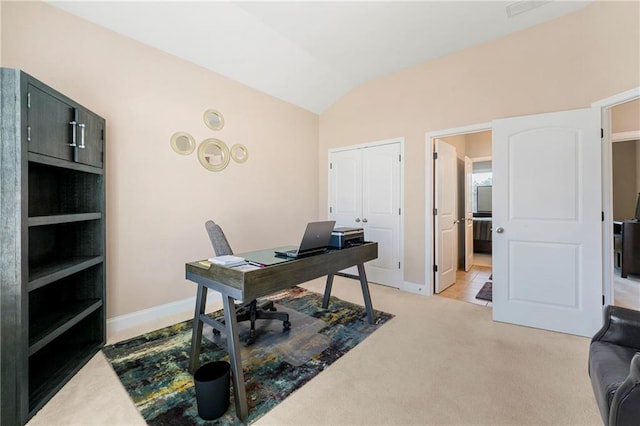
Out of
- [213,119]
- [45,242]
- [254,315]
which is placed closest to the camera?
[45,242]

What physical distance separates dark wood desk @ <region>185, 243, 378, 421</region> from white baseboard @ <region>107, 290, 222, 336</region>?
3.76 feet

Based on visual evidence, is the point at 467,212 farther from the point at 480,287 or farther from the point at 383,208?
the point at 383,208

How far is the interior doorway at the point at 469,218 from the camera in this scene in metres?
3.58

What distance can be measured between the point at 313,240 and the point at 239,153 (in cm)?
199

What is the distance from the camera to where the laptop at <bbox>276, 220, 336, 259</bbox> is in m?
1.97

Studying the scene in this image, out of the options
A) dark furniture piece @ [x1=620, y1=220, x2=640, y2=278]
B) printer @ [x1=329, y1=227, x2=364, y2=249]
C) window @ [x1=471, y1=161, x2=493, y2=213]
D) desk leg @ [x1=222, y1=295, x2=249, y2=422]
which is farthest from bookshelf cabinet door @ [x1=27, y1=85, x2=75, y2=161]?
window @ [x1=471, y1=161, x2=493, y2=213]

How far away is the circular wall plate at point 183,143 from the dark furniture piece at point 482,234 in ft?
19.0

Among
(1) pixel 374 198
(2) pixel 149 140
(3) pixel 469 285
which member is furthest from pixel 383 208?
(2) pixel 149 140

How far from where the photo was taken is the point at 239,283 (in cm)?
153

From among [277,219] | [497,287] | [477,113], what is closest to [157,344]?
[277,219]

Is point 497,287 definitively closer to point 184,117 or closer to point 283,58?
point 283,58

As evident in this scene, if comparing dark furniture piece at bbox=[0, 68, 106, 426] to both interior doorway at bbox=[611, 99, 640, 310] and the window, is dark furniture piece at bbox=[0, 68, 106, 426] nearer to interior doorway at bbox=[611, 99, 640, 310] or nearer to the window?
interior doorway at bbox=[611, 99, 640, 310]

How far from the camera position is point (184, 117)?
2963mm

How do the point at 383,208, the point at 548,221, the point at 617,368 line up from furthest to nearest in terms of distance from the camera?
the point at 383,208 < the point at 548,221 < the point at 617,368
